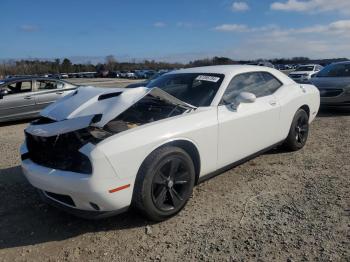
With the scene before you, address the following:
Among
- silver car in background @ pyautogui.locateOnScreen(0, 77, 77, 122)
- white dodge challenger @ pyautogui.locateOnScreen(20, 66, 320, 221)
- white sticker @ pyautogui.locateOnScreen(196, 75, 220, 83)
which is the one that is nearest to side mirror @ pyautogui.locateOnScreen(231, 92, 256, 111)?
white dodge challenger @ pyautogui.locateOnScreen(20, 66, 320, 221)

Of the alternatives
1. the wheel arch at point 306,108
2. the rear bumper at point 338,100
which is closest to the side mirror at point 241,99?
the wheel arch at point 306,108

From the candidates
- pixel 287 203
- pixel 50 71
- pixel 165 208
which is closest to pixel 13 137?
pixel 165 208

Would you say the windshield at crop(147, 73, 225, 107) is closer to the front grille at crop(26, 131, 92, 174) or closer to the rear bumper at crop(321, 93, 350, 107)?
the front grille at crop(26, 131, 92, 174)

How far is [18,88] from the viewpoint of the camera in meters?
9.62

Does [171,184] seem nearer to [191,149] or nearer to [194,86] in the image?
[191,149]

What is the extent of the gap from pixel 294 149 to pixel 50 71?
68.8 meters

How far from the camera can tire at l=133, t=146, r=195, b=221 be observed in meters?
3.20

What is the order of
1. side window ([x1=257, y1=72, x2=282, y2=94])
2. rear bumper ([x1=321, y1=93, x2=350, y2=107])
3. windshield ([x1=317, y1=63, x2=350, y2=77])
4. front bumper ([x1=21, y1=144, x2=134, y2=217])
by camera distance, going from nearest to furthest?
front bumper ([x1=21, y1=144, x2=134, y2=217]) < side window ([x1=257, y1=72, x2=282, y2=94]) < rear bumper ([x1=321, y1=93, x2=350, y2=107]) < windshield ([x1=317, y1=63, x2=350, y2=77])

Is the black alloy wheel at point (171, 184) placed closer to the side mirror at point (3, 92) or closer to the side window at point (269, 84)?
the side window at point (269, 84)

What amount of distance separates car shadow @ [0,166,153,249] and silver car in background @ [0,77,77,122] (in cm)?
572

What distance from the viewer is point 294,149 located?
222 inches

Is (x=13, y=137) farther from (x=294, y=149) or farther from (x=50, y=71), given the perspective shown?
(x=50, y=71)

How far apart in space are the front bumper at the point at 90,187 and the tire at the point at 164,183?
132 millimetres

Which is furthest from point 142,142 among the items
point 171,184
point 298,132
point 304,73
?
point 304,73
